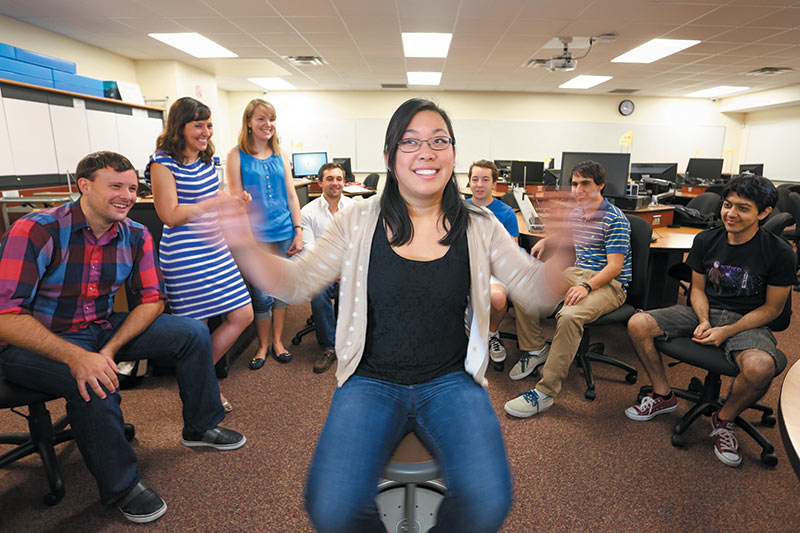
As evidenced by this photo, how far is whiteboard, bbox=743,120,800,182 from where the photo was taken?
32.6ft

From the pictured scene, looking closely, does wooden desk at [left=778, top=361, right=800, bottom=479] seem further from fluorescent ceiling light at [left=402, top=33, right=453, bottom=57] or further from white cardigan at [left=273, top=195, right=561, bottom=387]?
fluorescent ceiling light at [left=402, top=33, right=453, bottom=57]

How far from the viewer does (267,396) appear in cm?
245

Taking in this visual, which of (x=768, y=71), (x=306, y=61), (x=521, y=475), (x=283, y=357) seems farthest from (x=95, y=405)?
(x=768, y=71)

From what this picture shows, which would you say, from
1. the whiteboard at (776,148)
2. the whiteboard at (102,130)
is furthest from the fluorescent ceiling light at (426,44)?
the whiteboard at (776,148)

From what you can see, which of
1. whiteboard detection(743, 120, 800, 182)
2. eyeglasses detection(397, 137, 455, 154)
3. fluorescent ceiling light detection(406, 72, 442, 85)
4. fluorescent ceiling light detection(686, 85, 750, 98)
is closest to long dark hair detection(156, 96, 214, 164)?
eyeglasses detection(397, 137, 455, 154)

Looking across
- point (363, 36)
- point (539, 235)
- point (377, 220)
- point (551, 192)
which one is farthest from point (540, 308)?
point (363, 36)

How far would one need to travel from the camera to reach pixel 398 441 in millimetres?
1102

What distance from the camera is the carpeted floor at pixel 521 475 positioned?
5.19ft

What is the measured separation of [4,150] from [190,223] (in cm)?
330

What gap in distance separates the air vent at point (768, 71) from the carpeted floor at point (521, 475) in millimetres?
7380

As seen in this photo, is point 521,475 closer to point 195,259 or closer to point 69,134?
point 195,259

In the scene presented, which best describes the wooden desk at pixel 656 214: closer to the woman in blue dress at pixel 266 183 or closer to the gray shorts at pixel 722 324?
the gray shorts at pixel 722 324

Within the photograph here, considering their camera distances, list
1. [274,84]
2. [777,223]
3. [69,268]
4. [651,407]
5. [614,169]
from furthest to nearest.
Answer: [274,84] → [614,169] → [777,223] → [651,407] → [69,268]

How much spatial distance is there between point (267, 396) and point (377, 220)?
159cm
